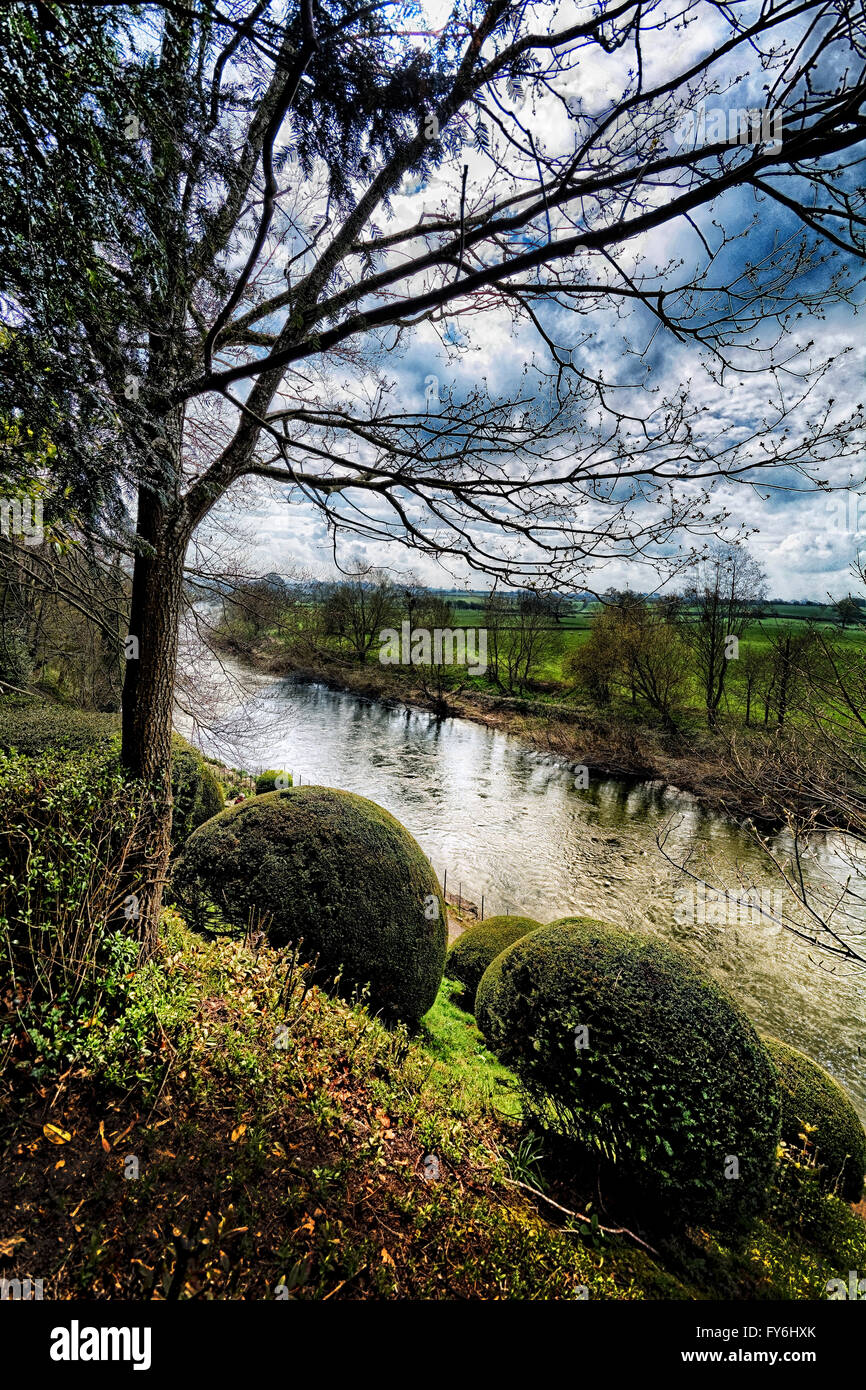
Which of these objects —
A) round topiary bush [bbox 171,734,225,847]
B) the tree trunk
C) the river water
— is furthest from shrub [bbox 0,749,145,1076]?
round topiary bush [bbox 171,734,225,847]

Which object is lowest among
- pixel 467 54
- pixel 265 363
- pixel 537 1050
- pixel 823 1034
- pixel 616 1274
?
pixel 823 1034

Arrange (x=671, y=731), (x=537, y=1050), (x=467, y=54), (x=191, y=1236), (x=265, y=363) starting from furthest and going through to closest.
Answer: (x=671, y=731) < (x=537, y=1050) < (x=467, y=54) < (x=265, y=363) < (x=191, y=1236)

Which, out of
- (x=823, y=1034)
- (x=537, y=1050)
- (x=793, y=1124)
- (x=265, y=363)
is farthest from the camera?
(x=823, y=1034)

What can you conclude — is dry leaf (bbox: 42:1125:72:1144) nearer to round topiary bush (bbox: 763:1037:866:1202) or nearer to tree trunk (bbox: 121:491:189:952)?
tree trunk (bbox: 121:491:189:952)

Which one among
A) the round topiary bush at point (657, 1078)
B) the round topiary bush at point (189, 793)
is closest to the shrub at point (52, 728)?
the round topiary bush at point (189, 793)

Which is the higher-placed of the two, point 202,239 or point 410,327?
point 410,327

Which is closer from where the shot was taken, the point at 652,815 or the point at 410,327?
the point at 410,327

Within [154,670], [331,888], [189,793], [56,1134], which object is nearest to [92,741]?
[189,793]

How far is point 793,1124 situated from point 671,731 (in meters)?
17.7

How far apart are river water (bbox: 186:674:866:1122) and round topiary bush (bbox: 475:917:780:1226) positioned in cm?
159

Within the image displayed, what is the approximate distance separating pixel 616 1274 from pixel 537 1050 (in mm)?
1178

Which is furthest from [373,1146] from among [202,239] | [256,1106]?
[202,239]

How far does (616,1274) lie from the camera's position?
2824 mm

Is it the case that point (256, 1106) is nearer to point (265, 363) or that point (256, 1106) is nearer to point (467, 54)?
point (265, 363)
